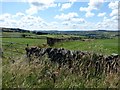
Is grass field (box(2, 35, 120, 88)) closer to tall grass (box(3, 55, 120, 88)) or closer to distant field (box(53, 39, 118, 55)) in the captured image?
tall grass (box(3, 55, 120, 88))

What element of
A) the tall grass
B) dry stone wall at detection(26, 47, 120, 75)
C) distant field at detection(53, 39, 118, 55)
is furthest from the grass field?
distant field at detection(53, 39, 118, 55)

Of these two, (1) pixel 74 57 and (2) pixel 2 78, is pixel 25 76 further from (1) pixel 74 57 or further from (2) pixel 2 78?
(1) pixel 74 57

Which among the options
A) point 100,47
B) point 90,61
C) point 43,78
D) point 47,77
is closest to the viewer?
point 43,78

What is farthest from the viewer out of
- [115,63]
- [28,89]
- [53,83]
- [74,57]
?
[74,57]

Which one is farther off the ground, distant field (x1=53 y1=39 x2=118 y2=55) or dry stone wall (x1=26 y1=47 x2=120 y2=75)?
distant field (x1=53 y1=39 x2=118 y2=55)

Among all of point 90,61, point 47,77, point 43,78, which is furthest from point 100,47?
point 43,78

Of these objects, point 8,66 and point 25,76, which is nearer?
point 25,76

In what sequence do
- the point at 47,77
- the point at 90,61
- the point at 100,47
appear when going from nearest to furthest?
the point at 47,77
the point at 90,61
the point at 100,47

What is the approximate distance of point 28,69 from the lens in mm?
7934

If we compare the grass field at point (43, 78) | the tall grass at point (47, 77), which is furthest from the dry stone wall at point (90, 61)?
the grass field at point (43, 78)

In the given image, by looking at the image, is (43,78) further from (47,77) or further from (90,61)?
(90,61)

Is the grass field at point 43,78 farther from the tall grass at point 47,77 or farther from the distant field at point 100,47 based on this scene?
the distant field at point 100,47

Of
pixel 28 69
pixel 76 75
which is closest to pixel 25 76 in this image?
pixel 28 69

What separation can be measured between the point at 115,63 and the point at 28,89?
10.8 ft
